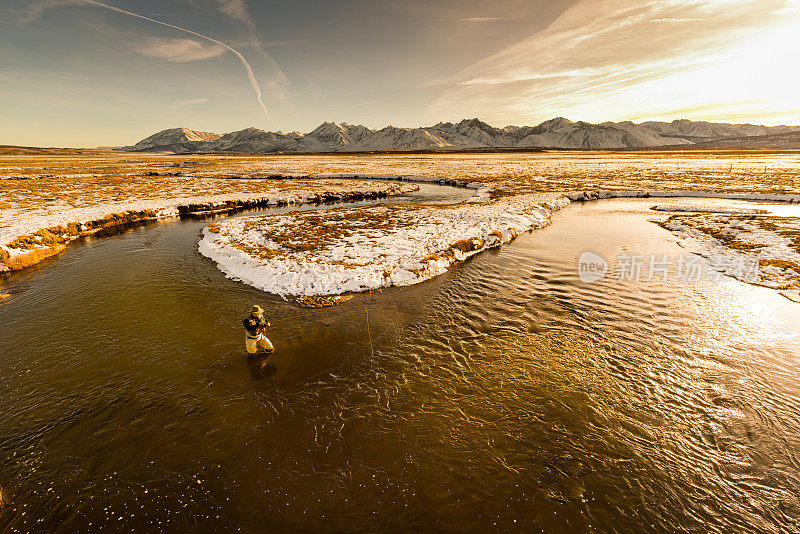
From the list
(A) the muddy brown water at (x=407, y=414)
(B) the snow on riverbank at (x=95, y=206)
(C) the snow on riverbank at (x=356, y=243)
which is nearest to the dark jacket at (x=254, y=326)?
(A) the muddy brown water at (x=407, y=414)

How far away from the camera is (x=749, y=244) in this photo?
1931 cm

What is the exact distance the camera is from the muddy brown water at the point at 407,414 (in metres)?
5.86

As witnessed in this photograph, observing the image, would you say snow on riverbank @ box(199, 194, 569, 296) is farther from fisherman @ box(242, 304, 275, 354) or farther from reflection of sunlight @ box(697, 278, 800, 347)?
reflection of sunlight @ box(697, 278, 800, 347)

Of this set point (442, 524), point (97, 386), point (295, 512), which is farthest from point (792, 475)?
point (97, 386)

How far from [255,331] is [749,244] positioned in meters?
28.0

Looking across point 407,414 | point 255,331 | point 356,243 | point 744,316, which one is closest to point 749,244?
point 744,316

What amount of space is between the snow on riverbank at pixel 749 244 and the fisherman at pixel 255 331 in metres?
21.1

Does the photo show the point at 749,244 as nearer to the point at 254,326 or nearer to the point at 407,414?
the point at 407,414

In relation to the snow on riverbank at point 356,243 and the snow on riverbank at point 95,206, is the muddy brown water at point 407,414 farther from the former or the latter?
the snow on riverbank at point 95,206

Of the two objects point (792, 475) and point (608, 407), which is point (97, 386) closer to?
point (608, 407)

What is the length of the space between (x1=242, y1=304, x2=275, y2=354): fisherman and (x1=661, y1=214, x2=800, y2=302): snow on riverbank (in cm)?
2113

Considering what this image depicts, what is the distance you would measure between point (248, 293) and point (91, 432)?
7.63 metres

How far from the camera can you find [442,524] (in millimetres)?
5621

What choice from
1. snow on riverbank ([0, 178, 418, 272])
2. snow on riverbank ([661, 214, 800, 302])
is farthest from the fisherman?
snow on riverbank ([661, 214, 800, 302])
